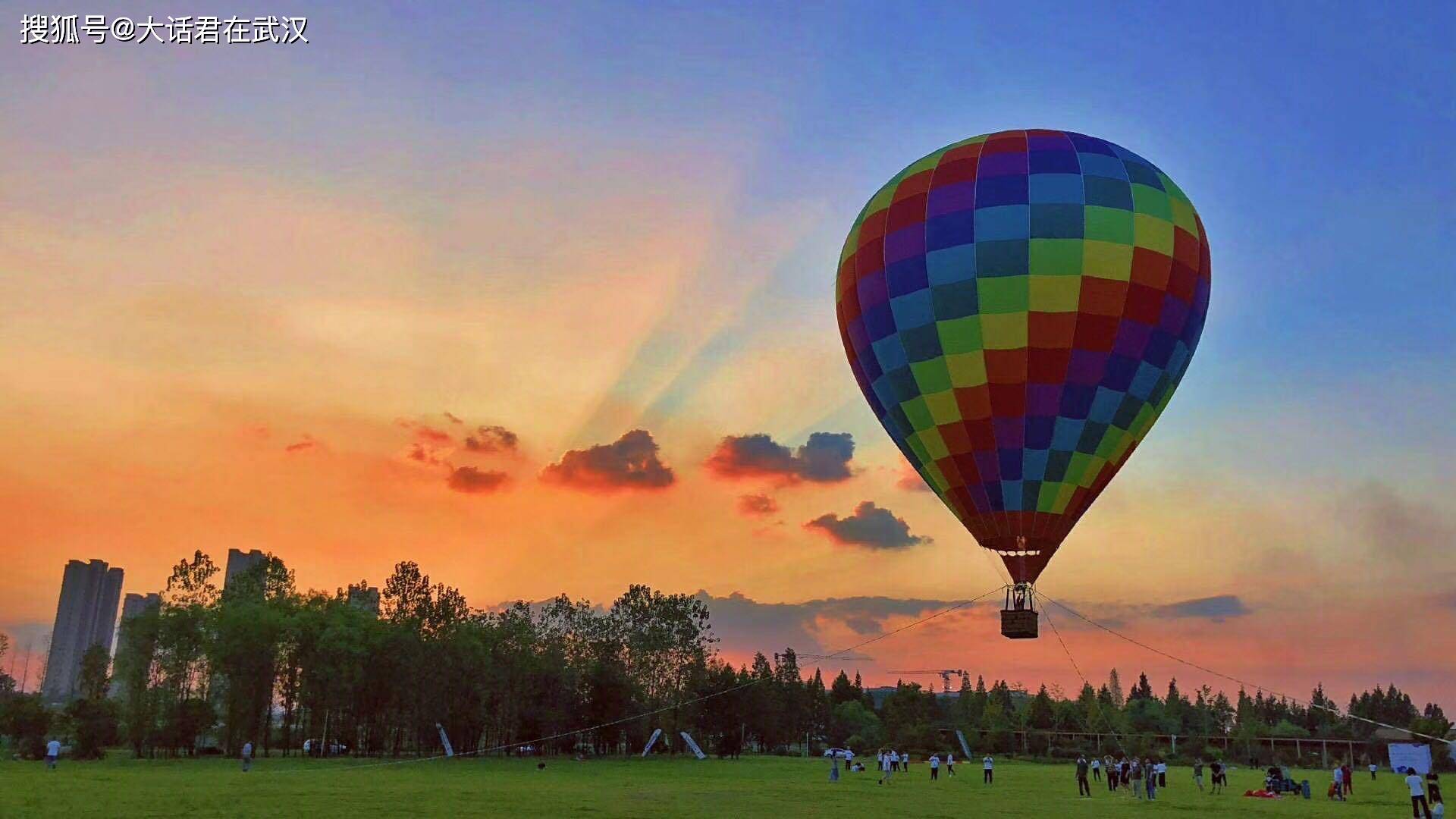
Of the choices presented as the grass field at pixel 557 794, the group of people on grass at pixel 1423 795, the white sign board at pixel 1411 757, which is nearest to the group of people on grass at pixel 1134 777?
the grass field at pixel 557 794

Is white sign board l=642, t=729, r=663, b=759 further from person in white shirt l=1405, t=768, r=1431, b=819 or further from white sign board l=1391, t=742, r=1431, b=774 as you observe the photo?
white sign board l=1391, t=742, r=1431, b=774

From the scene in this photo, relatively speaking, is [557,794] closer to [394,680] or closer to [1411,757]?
[394,680]

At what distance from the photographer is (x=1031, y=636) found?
89.9 ft

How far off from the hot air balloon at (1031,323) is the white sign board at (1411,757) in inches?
2227

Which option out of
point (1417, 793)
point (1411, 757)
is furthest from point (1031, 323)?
point (1411, 757)

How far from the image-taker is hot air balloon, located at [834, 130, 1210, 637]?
91.6ft

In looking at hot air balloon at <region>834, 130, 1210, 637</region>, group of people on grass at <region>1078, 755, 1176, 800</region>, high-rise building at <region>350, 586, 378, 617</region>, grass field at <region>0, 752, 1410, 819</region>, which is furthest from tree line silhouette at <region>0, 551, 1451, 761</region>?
hot air balloon at <region>834, 130, 1210, 637</region>

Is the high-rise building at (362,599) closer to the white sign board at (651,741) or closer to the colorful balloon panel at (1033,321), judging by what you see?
the white sign board at (651,741)

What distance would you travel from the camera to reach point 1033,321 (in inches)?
1094

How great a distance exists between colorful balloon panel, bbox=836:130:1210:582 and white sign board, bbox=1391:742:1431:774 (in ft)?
186

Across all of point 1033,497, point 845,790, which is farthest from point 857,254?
point 845,790

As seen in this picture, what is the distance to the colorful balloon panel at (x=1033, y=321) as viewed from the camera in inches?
1099

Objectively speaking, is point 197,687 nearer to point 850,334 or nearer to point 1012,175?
point 850,334

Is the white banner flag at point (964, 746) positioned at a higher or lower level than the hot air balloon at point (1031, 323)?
lower
